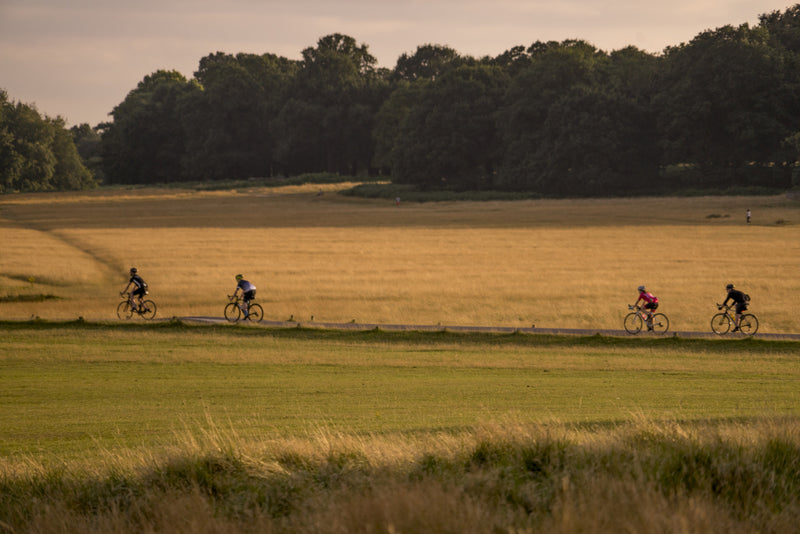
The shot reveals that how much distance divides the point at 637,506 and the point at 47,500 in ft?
20.2

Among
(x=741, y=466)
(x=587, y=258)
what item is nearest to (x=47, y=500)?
(x=741, y=466)

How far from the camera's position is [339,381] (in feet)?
70.7

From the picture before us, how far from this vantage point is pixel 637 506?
8398 millimetres

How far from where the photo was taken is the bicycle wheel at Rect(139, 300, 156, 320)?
35312mm

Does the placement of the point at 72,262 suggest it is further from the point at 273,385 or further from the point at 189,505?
the point at 189,505

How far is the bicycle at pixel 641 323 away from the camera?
1193 inches

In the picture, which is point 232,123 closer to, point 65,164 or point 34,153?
point 65,164

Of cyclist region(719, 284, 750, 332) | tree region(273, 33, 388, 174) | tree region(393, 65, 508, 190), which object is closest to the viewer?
cyclist region(719, 284, 750, 332)

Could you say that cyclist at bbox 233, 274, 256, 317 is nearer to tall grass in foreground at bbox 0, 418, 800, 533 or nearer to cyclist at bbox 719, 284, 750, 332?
cyclist at bbox 719, 284, 750, 332

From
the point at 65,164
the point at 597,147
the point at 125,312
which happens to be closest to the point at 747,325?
the point at 125,312

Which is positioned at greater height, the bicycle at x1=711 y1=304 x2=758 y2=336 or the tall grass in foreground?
the tall grass in foreground

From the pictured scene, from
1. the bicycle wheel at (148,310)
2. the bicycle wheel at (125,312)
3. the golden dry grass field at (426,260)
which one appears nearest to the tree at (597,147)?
the golden dry grass field at (426,260)

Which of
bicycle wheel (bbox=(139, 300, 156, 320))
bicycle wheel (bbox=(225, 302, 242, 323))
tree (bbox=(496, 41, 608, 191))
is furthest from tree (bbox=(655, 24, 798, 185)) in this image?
bicycle wheel (bbox=(139, 300, 156, 320))

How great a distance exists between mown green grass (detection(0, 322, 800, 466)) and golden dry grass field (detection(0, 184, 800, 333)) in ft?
20.1
